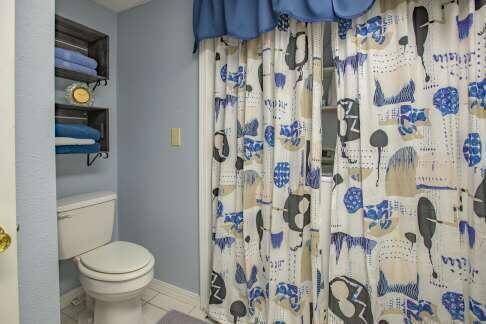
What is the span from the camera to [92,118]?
181 cm

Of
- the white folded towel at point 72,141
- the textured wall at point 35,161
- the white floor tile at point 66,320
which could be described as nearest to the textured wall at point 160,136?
the white folded towel at point 72,141

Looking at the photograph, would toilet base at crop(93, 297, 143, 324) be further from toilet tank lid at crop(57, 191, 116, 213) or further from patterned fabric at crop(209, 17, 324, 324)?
toilet tank lid at crop(57, 191, 116, 213)

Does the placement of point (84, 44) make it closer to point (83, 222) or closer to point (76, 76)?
point (76, 76)

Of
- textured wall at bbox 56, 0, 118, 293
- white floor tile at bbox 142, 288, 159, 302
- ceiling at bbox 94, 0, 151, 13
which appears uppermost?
ceiling at bbox 94, 0, 151, 13

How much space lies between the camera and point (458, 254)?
1069mm

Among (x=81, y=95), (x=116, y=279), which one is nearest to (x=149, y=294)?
(x=116, y=279)

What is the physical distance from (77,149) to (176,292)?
1238 millimetres

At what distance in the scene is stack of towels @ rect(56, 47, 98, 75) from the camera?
1446 millimetres

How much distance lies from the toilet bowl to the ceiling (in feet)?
6.00

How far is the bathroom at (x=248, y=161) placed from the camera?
83 centimetres

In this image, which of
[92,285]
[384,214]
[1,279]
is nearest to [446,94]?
[384,214]

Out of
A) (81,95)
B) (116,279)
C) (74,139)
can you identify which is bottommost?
(116,279)

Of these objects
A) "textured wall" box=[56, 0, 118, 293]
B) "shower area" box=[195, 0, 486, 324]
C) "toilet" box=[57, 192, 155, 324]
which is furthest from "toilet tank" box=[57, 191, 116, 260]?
"shower area" box=[195, 0, 486, 324]

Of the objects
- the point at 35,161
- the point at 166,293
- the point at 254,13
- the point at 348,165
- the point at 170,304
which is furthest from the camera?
the point at 166,293
